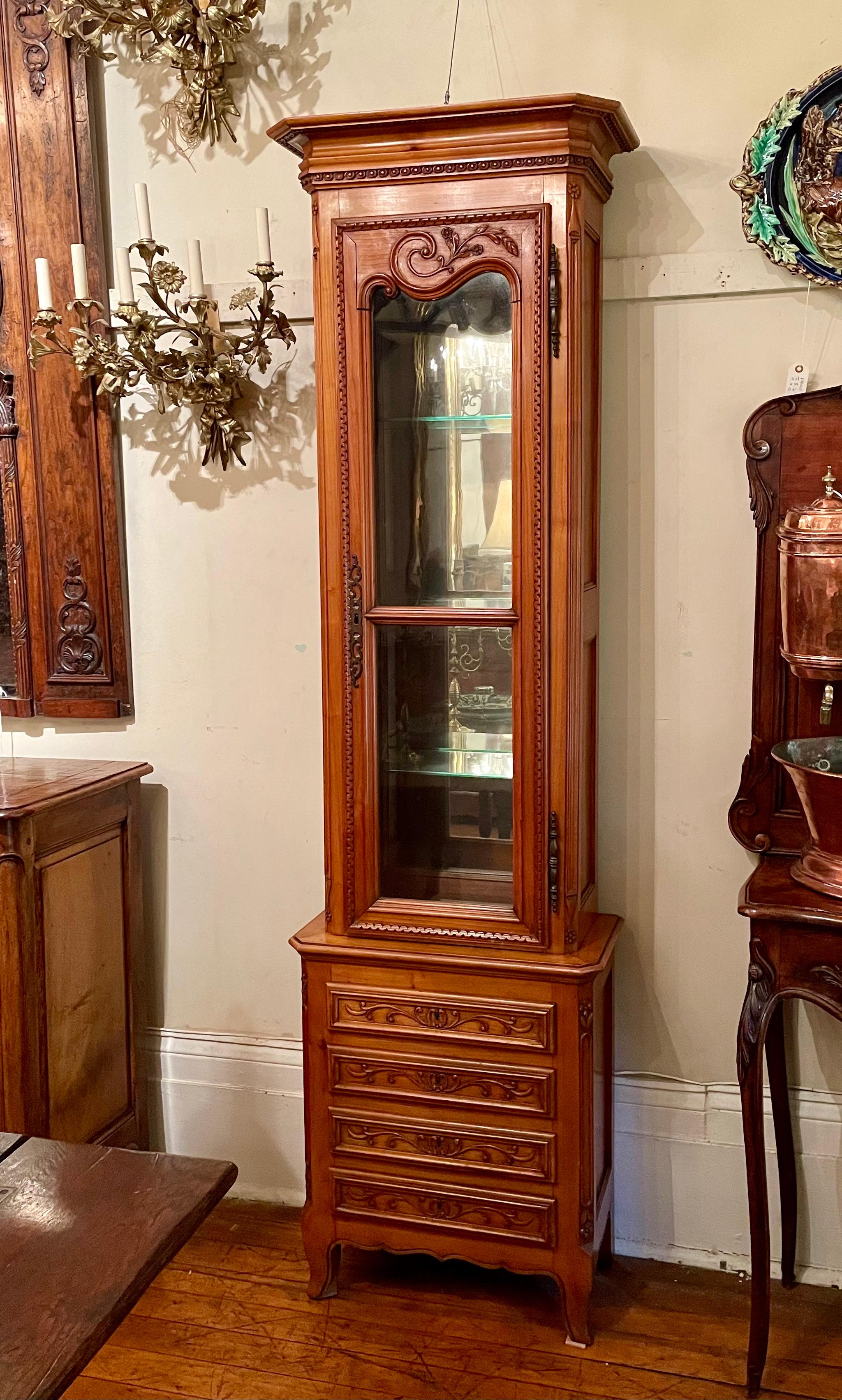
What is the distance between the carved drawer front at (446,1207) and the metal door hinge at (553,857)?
606mm

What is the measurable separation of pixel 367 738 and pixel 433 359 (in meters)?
0.74

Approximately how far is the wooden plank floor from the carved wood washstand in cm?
11

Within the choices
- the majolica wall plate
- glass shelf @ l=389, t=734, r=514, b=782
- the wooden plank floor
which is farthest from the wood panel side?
the majolica wall plate

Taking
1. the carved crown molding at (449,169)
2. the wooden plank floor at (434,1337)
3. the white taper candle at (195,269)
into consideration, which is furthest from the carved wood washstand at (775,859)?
the white taper candle at (195,269)

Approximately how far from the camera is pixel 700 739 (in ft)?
8.47

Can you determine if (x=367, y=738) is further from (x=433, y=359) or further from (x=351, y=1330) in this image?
(x=351, y=1330)

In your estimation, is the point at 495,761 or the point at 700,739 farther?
the point at 700,739

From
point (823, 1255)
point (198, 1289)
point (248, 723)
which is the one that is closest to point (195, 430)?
point (248, 723)

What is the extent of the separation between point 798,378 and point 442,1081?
1582 millimetres

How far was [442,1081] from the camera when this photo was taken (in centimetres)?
239

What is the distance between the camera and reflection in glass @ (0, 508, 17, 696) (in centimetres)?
295

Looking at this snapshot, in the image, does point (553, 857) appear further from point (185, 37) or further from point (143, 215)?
point (185, 37)

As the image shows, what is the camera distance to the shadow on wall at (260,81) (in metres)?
2.63

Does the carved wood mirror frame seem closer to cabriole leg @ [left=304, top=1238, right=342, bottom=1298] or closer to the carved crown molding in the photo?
the carved crown molding
